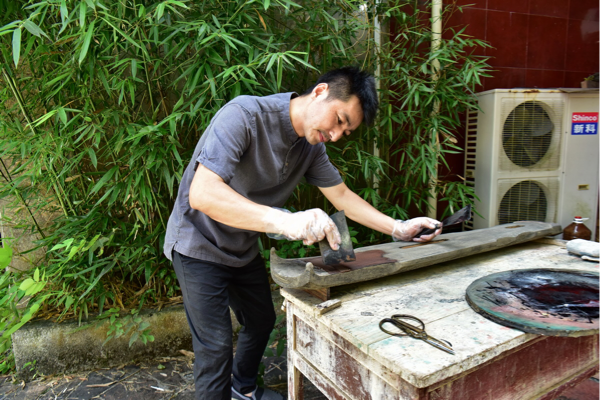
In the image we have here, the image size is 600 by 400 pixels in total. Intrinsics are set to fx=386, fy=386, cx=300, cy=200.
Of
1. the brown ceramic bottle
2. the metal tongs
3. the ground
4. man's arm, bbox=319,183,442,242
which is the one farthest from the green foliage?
the metal tongs

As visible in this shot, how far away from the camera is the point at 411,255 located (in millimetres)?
1607

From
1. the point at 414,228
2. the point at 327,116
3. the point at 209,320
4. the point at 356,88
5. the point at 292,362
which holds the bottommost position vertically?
the point at 292,362

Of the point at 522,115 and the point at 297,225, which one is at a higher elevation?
the point at 522,115

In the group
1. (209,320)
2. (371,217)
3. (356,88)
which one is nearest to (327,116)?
(356,88)

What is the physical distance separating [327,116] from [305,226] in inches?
19.8

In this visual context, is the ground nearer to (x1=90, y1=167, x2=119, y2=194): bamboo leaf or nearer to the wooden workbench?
the wooden workbench

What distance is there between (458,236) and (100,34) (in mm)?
2138

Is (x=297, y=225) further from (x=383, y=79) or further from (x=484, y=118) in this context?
(x=484, y=118)

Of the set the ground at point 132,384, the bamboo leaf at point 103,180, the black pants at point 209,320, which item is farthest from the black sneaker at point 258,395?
the bamboo leaf at point 103,180

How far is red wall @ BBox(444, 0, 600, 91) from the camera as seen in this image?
131 inches

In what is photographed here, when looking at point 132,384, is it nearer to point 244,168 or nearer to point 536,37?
point 244,168

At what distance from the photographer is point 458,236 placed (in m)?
1.97

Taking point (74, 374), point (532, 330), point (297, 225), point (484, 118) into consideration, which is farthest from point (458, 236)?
point (74, 374)

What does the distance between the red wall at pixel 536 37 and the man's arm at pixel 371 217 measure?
2000 millimetres
